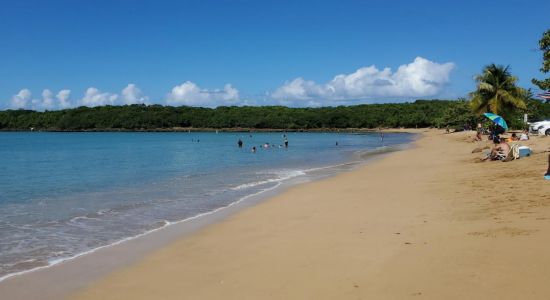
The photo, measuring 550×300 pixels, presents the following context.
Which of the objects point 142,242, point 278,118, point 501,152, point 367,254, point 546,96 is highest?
point 278,118

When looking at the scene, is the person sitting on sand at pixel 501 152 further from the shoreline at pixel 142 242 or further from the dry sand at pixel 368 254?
the shoreline at pixel 142 242

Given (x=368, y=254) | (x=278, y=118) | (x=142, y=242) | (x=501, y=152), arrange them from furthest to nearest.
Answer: (x=278, y=118)
(x=501, y=152)
(x=142, y=242)
(x=368, y=254)

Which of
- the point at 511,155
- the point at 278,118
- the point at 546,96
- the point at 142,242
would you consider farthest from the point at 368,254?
the point at 278,118

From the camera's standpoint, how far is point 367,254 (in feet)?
24.6

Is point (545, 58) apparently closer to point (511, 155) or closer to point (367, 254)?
point (511, 155)

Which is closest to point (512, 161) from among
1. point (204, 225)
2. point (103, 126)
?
point (204, 225)

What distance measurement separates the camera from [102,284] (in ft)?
23.3

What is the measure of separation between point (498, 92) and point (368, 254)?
4016 centimetres

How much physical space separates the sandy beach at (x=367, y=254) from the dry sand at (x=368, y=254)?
0.02 metres

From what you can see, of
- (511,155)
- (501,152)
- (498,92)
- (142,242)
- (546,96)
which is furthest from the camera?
(498,92)

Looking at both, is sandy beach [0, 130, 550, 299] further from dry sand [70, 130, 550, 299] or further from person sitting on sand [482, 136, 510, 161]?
person sitting on sand [482, 136, 510, 161]

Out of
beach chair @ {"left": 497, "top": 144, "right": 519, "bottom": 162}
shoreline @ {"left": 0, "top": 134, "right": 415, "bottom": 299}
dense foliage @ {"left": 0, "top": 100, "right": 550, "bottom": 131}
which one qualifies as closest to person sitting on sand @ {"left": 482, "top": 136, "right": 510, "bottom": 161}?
beach chair @ {"left": 497, "top": 144, "right": 519, "bottom": 162}

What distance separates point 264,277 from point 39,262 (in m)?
4.45

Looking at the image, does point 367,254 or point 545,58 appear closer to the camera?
point 367,254
